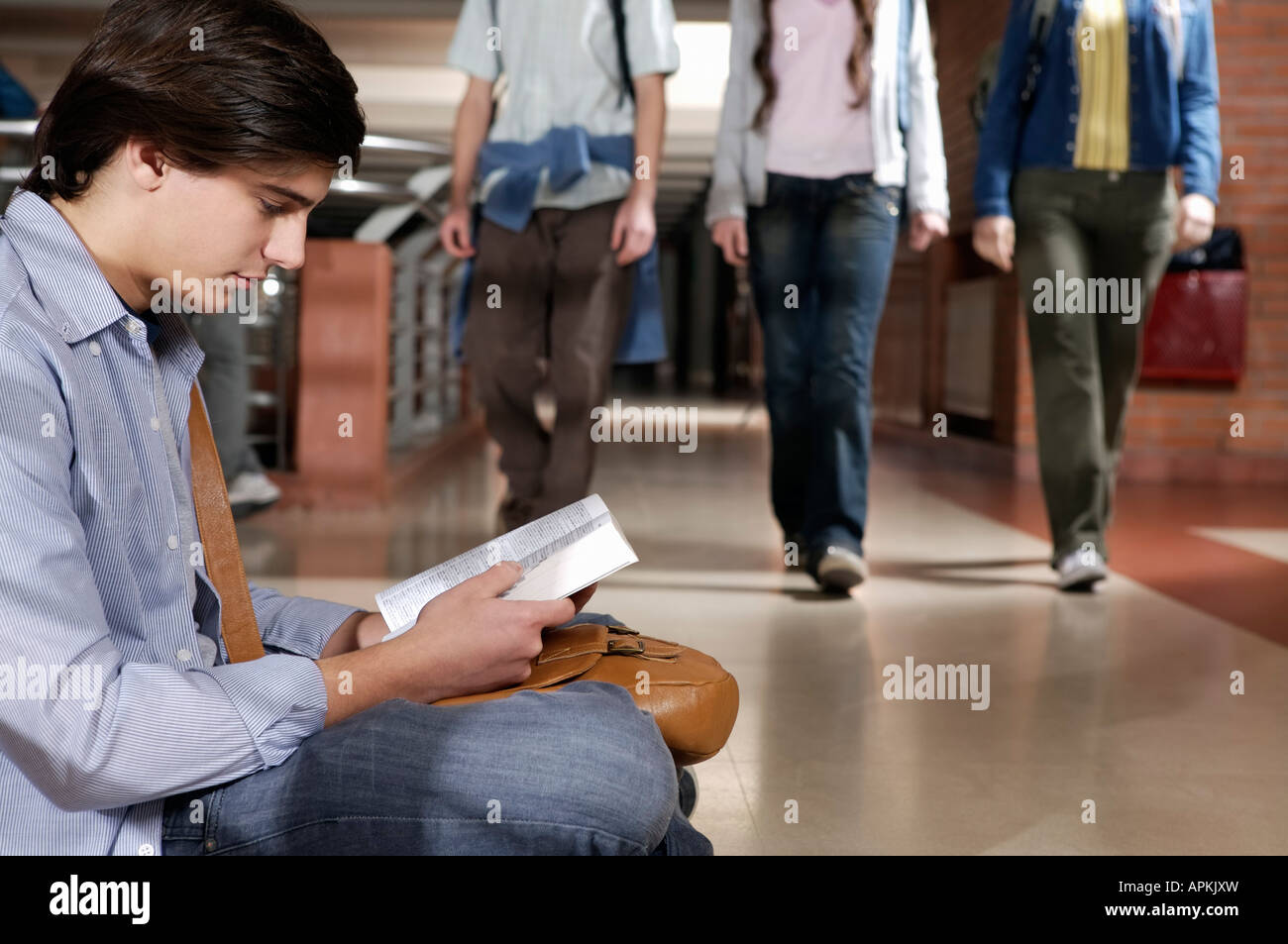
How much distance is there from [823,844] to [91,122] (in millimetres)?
1114

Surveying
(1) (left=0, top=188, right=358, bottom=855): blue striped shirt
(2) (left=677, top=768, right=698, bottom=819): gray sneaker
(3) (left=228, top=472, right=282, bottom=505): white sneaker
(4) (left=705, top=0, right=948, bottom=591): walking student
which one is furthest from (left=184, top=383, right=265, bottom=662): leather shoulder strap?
(3) (left=228, top=472, right=282, bottom=505): white sneaker

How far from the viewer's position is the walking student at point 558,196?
3152 millimetres

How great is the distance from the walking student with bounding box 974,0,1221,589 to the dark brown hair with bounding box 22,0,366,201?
8.53 ft

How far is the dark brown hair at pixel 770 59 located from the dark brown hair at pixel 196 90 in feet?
7.79

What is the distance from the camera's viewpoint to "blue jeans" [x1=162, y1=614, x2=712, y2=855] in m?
1.03

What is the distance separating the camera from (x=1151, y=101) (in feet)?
10.7

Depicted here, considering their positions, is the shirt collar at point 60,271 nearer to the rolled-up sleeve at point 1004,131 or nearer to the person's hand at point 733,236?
the person's hand at point 733,236

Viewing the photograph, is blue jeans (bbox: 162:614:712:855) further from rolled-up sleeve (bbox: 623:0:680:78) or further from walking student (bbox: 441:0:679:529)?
rolled-up sleeve (bbox: 623:0:680:78)

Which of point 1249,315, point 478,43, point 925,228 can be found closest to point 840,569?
point 925,228
